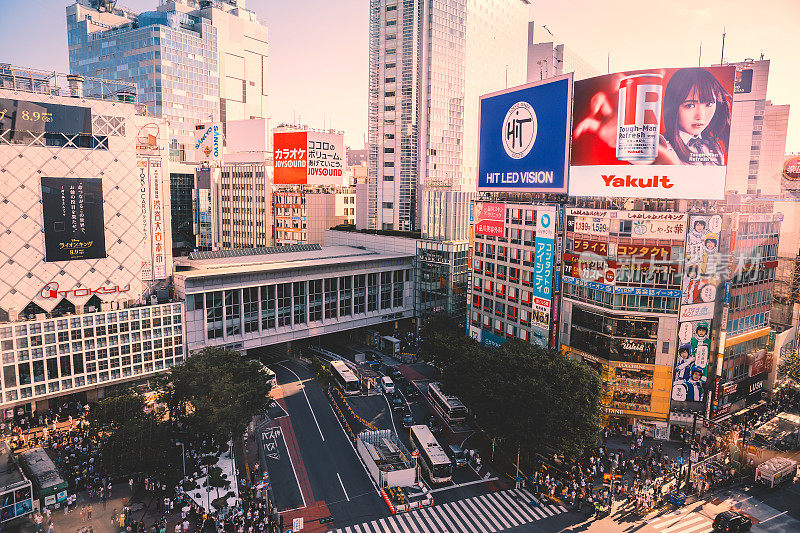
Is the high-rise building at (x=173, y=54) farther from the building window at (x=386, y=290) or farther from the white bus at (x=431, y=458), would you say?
the white bus at (x=431, y=458)

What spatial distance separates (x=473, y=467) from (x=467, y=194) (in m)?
51.1

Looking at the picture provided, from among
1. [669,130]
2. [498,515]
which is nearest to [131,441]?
[498,515]

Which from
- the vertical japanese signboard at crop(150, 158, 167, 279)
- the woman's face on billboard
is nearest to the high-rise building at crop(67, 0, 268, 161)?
the vertical japanese signboard at crop(150, 158, 167, 279)

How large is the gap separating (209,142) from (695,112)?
4765 inches

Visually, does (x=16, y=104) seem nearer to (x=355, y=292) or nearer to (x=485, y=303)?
(x=355, y=292)

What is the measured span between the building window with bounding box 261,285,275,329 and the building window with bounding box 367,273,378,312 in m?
18.7

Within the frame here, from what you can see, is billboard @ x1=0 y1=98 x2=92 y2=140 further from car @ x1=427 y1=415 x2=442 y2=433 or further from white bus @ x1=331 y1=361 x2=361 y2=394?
car @ x1=427 y1=415 x2=442 y2=433

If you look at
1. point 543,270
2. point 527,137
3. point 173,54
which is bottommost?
point 543,270

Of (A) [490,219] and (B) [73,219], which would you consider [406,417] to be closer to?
(A) [490,219]

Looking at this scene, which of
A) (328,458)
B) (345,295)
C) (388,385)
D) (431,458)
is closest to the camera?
(431,458)

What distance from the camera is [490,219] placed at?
262ft

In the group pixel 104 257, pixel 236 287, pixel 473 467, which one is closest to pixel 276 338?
pixel 236 287

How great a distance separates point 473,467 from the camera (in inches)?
2157

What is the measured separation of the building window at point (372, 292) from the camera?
91.6 meters
